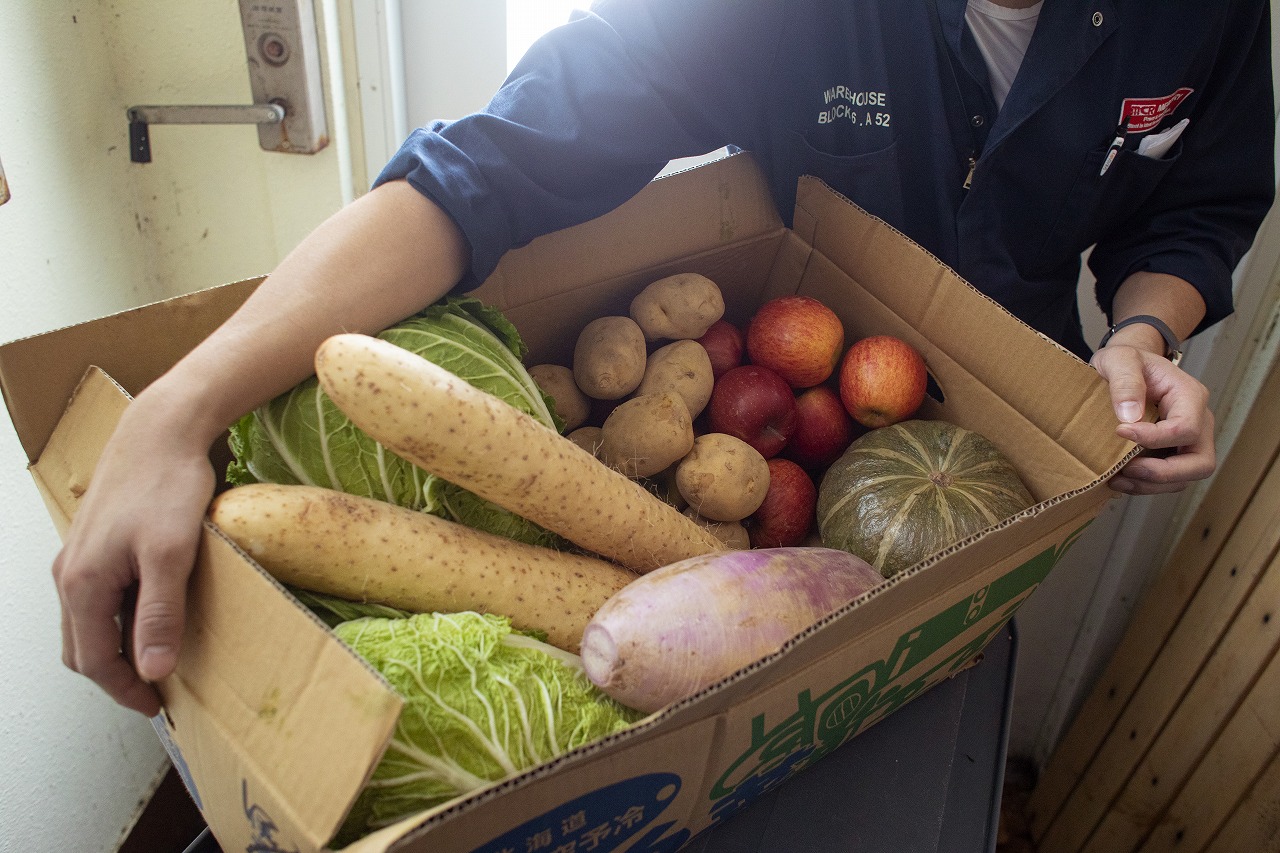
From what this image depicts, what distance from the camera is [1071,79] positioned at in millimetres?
942

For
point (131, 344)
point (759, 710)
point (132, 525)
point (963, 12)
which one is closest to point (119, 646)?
point (132, 525)

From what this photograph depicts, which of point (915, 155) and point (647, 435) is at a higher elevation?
point (915, 155)

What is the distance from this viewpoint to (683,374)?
980 millimetres

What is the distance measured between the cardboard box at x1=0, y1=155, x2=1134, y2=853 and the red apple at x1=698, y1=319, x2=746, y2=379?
0.30ft

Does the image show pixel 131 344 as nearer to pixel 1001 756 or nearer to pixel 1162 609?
pixel 1001 756

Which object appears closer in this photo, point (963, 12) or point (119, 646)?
point (119, 646)

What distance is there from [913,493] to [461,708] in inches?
21.9

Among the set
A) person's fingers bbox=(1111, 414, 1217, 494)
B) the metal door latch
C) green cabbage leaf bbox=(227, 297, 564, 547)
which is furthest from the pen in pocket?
the metal door latch

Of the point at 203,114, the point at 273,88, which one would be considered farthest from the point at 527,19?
the point at 203,114

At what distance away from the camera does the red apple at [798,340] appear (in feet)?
3.32

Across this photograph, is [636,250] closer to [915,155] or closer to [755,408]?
[755,408]

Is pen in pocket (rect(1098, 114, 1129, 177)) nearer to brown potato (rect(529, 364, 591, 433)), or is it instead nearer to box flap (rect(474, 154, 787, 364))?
box flap (rect(474, 154, 787, 364))

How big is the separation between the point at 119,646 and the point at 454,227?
47 centimetres

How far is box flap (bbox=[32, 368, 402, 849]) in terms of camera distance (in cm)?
44
